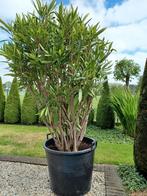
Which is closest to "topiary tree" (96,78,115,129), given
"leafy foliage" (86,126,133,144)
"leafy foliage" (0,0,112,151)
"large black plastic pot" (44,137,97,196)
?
"leafy foliage" (86,126,133,144)

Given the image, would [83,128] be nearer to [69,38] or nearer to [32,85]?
[32,85]

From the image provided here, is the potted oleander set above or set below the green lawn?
above

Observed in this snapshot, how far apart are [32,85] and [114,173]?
5.69 feet

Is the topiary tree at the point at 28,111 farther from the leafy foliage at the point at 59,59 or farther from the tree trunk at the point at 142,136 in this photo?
the tree trunk at the point at 142,136

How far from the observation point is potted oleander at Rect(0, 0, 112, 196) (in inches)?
101

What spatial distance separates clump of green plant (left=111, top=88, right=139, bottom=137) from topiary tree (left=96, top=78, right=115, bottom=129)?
23 cm

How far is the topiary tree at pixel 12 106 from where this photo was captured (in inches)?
287

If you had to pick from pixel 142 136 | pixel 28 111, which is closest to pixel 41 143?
pixel 28 111

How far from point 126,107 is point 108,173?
270 centimetres

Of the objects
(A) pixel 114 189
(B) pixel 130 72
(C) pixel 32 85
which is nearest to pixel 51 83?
(C) pixel 32 85

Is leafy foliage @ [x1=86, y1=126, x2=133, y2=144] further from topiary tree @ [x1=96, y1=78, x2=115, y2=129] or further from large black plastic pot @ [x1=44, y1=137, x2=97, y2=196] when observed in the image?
large black plastic pot @ [x1=44, y1=137, x2=97, y2=196]

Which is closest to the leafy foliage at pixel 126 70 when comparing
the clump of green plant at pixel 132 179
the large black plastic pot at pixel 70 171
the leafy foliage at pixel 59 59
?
the clump of green plant at pixel 132 179

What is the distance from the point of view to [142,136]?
9.96 ft

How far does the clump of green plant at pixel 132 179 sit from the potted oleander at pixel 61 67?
550 millimetres
